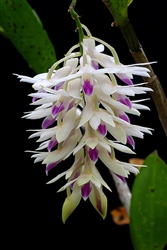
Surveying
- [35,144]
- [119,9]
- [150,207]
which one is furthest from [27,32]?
[35,144]

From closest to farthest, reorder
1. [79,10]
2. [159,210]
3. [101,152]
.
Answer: [101,152] < [159,210] < [79,10]

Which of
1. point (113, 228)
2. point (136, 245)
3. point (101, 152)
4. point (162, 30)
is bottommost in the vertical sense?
point (113, 228)

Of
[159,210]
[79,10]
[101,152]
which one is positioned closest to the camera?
[101,152]

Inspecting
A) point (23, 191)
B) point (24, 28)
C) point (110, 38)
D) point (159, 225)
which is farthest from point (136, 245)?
point (110, 38)

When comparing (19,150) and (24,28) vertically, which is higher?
(24,28)

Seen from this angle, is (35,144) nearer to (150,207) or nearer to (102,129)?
(150,207)

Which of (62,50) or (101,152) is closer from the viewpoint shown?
(101,152)

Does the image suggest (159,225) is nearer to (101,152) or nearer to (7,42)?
(101,152)

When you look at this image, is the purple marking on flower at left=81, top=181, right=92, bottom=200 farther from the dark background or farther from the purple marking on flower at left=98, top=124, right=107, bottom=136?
the dark background
